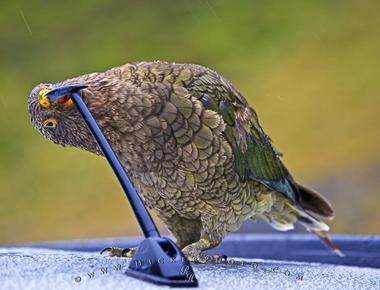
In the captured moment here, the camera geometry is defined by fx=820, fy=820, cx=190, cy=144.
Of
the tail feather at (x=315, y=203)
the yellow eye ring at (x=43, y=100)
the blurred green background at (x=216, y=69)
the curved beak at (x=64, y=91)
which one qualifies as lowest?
the blurred green background at (x=216, y=69)

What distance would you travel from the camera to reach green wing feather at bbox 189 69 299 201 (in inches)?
102

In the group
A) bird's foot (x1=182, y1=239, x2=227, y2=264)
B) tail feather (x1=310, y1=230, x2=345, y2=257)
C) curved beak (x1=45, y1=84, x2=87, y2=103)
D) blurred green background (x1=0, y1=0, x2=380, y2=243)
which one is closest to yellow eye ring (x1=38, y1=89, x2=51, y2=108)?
curved beak (x1=45, y1=84, x2=87, y2=103)

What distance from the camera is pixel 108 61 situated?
27.6 feet

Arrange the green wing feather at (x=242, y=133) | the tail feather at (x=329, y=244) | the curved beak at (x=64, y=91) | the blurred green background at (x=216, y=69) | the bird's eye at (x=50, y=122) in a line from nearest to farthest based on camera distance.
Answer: the curved beak at (x=64, y=91), the bird's eye at (x=50, y=122), the green wing feather at (x=242, y=133), the tail feather at (x=329, y=244), the blurred green background at (x=216, y=69)

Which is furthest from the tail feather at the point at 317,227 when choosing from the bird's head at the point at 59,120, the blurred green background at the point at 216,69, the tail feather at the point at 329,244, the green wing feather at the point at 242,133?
the blurred green background at the point at 216,69

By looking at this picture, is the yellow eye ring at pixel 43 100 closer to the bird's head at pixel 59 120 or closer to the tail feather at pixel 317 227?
the bird's head at pixel 59 120

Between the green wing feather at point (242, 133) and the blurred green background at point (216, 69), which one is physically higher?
the green wing feather at point (242, 133)

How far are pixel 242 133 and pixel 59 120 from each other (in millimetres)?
630

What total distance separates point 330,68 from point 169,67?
20.6ft

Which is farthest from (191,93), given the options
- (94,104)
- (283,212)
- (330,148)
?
(330,148)

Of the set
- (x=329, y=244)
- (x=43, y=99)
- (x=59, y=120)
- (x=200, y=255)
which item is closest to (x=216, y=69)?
(x=329, y=244)

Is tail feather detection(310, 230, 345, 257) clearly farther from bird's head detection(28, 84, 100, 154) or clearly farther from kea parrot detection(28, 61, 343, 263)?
bird's head detection(28, 84, 100, 154)

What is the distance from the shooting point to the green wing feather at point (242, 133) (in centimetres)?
260

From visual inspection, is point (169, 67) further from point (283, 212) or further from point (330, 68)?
point (330, 68)
